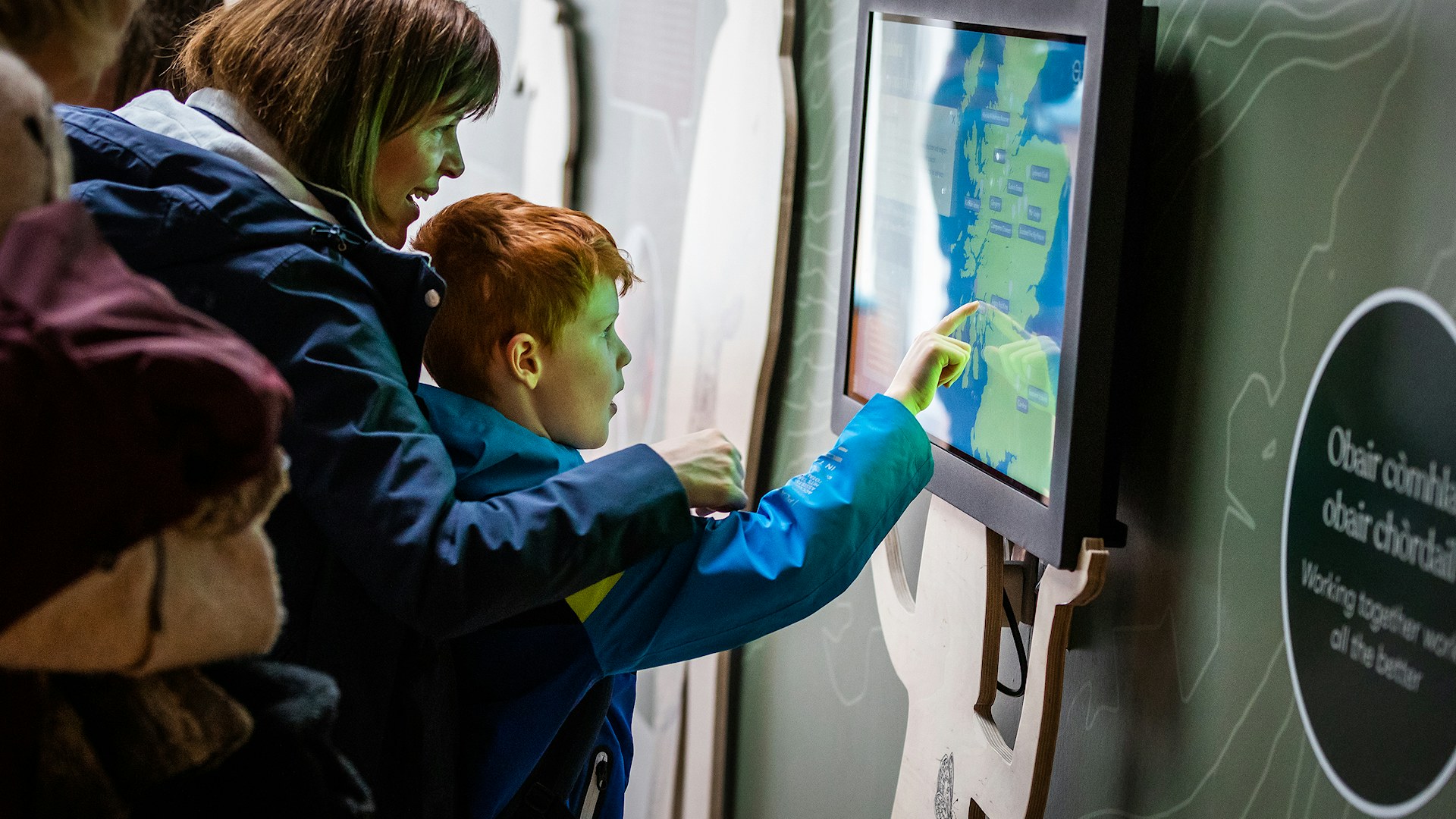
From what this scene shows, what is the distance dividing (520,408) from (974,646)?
0.55 metres

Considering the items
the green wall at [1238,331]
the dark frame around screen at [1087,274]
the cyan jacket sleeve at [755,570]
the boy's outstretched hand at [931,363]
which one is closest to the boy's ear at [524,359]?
the cyan jacket sleeve at [755,570]

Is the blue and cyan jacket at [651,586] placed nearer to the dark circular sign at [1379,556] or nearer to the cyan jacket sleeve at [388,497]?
the cyan jacket sleeve at [388,497]

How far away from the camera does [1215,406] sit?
1133 mm

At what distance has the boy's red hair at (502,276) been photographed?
1294mm

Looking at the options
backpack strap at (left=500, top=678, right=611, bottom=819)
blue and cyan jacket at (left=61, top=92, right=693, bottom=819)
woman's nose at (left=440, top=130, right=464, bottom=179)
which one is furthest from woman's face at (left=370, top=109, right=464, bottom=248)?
backpack strap at (left=500, top=678, right=611, bottom=819)

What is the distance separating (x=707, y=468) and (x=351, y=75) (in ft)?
1.53

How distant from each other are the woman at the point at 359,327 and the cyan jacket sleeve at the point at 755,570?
0.05 m

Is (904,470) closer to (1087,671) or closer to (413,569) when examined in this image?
(1087,671)

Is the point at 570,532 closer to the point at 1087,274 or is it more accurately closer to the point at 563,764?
the point at 563,764

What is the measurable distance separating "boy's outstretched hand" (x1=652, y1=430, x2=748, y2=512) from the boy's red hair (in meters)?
0.22

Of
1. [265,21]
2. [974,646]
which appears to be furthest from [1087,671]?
[265,21]

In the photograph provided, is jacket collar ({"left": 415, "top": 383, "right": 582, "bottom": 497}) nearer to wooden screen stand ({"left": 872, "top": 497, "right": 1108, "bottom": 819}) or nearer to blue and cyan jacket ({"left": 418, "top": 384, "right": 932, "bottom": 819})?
blue and cyan jacket ({"left": 418, "top": 384, "right": 932, "bottom": 819})

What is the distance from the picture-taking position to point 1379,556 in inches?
36.4

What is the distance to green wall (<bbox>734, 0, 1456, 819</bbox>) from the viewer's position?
36.4 inches
